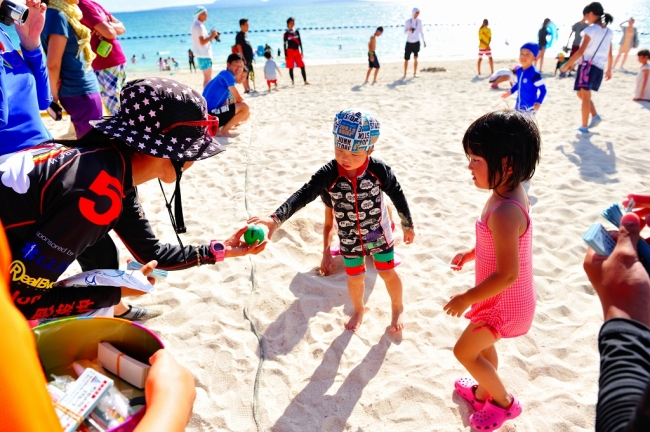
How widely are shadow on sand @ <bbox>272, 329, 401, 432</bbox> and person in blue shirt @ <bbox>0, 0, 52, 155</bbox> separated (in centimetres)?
208

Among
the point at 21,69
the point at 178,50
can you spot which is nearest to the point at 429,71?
the point at 21,69

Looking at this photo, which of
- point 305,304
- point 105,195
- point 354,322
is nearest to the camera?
point 105,195

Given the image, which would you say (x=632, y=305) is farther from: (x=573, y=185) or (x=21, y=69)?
(x=573, y=185)

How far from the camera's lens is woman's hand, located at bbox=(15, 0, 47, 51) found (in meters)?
2.74

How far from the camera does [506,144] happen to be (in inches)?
79.1

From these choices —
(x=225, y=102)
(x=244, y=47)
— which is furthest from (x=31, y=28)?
(x=244, y=47)

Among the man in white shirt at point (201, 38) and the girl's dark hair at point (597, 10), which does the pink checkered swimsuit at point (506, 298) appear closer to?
the girl's dark hair at point (597, 10)

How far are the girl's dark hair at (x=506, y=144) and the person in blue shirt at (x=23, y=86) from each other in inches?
89.0

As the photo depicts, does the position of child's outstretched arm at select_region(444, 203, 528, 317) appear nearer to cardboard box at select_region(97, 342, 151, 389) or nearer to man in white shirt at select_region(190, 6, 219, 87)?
cardboard box at select_region(97, 342, 151, 389)

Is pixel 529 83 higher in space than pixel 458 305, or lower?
higher

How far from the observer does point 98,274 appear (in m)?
2.01

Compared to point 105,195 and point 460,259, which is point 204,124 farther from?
point 460,259

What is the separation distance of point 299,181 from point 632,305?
4.75 meters

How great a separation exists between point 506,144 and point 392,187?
3.76 feet
